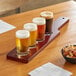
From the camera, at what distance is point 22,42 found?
126 centimetres

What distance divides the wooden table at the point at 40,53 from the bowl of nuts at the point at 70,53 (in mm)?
35

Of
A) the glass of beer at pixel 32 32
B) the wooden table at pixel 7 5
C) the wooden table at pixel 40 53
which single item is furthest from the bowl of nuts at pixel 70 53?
the wooden table at pixel 7 5

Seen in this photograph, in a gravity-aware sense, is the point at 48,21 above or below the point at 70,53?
above

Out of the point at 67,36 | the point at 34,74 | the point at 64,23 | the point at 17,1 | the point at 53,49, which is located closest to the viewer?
the point at 34,74

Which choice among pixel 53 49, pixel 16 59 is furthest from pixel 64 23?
pixel 16 59

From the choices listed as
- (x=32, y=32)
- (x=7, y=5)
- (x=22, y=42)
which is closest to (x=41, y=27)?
(x=32, y=32)

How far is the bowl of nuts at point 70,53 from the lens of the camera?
4.05 feet

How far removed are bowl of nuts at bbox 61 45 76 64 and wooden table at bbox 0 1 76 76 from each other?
35 millimetres

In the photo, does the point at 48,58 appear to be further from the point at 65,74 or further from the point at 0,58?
the point at 0,58

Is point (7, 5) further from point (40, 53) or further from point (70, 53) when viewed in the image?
point (70, 53)

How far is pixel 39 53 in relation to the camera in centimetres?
135

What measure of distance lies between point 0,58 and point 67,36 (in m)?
0.52

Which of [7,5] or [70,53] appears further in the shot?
[7,5]

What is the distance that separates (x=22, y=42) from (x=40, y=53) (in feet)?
0.49
